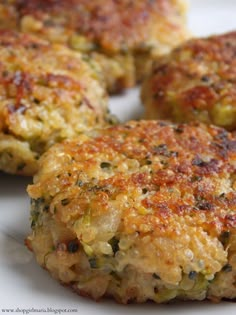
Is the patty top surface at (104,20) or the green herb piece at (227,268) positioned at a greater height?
the patty top surface at (104,20)

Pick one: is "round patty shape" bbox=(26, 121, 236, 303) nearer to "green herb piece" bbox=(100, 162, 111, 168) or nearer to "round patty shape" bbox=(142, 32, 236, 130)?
"green herb piece" bbox=(100, 162, 111, 168)

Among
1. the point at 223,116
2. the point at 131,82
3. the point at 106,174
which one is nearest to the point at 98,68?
the point at 131,82

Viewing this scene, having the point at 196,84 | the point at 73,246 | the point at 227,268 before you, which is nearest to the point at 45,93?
the point at 196,84

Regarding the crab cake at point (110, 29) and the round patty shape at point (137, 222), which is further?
the crab cake at point (110, 29)

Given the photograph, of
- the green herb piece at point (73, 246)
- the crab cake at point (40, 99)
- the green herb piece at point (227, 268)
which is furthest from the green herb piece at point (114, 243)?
the crab cake at point (40, 99)

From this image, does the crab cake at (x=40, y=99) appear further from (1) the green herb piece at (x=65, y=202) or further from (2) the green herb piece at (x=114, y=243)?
(2) the green herb piece at (x=114, y=243)

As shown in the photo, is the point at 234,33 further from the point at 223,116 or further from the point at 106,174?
the point at 106,174

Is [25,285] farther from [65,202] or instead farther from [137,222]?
[137,222]
